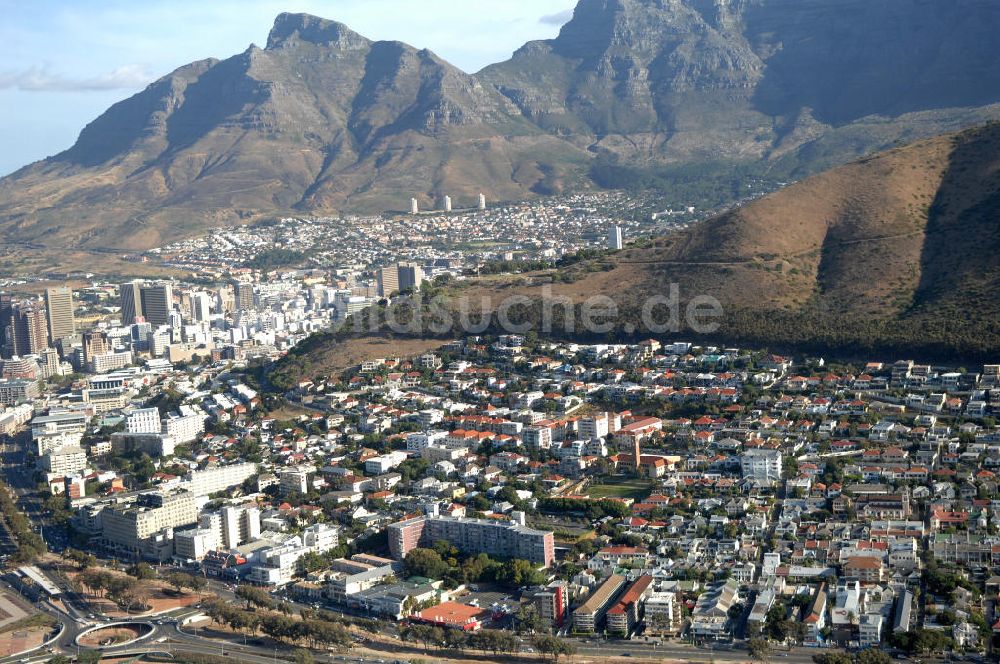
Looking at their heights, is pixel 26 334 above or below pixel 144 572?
above

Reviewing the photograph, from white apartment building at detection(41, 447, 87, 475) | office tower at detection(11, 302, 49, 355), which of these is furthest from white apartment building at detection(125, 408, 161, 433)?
office tower at detection(11, 302, 49, 355)

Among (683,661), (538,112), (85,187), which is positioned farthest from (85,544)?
(538,112)

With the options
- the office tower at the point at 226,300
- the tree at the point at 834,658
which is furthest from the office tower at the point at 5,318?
the tree at the point at 834,658

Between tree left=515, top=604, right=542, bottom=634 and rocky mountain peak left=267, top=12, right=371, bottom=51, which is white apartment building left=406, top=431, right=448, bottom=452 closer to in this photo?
tree left=515, top=604, right=542, bottom=634

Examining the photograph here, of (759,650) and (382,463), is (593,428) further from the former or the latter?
(759,650)

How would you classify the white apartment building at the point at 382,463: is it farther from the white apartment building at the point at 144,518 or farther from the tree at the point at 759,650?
the tree at the point at 759,650

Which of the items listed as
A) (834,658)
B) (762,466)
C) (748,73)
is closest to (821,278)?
(762,466)

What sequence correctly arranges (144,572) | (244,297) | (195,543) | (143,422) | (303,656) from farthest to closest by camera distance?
1. (244,297)
2. (143,422)
3. (195,543)
4. (144,572)
5. (303,656)

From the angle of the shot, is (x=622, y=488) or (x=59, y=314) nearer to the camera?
(x=622, y=488)
